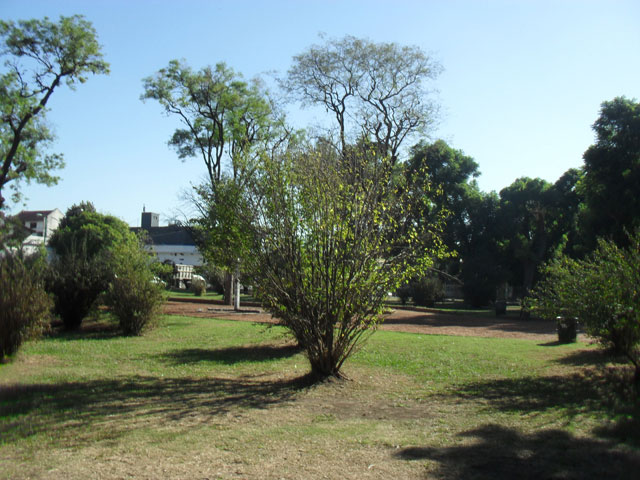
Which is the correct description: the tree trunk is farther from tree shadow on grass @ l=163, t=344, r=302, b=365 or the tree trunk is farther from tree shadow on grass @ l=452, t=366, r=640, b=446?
tree shadow on grass @ l=452, t=366, r=640, b=446

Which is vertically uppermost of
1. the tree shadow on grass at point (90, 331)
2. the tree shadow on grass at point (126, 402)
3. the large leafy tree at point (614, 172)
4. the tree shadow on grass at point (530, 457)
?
the large leafy tree at point (614, 172)

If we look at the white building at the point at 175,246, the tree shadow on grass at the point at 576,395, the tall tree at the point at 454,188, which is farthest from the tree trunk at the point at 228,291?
the white building at the point at 175,246

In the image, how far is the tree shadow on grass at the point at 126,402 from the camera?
5.93m

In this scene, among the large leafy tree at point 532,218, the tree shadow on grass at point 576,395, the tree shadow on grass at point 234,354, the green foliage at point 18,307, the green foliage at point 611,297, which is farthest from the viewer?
the large leafy tree at point 532,218

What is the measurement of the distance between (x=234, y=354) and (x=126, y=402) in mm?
4873

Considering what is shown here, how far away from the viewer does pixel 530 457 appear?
16.0 ft

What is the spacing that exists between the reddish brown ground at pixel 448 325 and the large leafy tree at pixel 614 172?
6293 millimetres

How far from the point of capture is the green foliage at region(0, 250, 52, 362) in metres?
10.0

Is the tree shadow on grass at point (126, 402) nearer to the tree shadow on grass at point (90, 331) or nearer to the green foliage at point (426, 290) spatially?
the tree shadow on grass at point (90, 331)

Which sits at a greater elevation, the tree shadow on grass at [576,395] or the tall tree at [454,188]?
the tall tree at [454,188]

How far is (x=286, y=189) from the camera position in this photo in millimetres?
8289

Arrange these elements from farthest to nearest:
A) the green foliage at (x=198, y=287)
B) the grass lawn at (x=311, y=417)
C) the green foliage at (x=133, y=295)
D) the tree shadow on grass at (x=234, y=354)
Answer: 1. the green foliage at (x=198, y=287)
2. the green foliage at (x=133, y=295)
3. the tree shadow on grass at (x=234, y=354)
4. the grass lawn at (x=311, y=417)

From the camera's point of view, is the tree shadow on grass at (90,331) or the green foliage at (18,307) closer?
the green foliage at (18,307)

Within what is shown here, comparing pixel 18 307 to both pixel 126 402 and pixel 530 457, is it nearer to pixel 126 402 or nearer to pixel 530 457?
pixel 126 402
